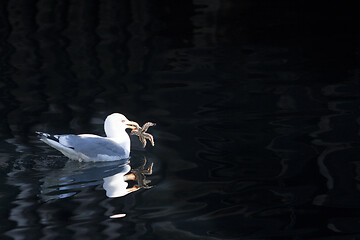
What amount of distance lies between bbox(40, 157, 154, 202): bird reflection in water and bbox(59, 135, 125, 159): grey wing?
4.3 inches

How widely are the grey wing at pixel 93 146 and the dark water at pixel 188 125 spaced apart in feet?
0.43

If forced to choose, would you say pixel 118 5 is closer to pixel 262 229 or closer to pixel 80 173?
pixel 80 173

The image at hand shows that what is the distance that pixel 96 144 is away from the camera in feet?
24.0

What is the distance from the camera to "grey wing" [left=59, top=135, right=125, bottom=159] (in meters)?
7.20

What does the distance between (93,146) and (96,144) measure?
0.05 m

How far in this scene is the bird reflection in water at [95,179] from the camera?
650 centimetres

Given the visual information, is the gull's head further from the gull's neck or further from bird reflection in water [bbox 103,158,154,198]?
bird reflection in water [bbox 103,158,154,198]

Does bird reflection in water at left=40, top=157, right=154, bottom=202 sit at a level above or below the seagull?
below

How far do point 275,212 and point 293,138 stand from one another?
2.03 m

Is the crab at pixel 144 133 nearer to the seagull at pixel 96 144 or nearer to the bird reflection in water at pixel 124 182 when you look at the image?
the seagull at pixel 96 144

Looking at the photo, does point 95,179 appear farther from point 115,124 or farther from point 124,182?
point 115,124

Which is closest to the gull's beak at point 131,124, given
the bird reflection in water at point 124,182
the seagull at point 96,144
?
the seagull at point 96,144

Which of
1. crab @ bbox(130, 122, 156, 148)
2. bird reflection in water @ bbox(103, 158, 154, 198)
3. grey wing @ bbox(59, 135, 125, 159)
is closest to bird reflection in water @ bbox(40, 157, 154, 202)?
bird reflection in water @ bbox(103, 158, 154, 198)

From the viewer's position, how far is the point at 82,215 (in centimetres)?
595
